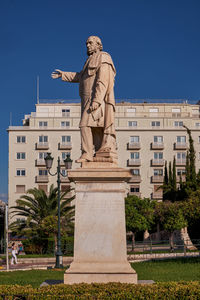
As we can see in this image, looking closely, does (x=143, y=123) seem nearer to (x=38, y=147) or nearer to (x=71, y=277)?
(x=38, y=147)

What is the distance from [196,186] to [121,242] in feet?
107

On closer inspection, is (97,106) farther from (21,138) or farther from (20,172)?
(21,138)

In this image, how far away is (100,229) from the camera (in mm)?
8391

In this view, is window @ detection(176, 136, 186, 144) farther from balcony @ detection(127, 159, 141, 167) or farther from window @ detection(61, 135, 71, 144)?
window @ detection(61, 135, 71, 144)

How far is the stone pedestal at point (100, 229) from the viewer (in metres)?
8.15

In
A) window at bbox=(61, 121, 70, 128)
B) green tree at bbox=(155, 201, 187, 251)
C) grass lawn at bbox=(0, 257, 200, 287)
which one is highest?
window at bbox=(61, 121, 70, 128)

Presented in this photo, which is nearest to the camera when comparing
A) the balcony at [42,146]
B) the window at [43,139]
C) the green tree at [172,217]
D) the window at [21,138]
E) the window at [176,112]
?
the green tree at [172,217]

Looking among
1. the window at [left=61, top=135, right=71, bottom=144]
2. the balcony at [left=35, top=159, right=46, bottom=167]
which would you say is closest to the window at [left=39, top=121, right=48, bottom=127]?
the window at [left=61, top=135, right=71, bottom=144]

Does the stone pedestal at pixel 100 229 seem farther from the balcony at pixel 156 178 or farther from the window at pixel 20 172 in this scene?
the window at pixel 20 172

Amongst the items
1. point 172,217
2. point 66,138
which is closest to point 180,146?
point 66,138

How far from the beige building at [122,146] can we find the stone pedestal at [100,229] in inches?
1980

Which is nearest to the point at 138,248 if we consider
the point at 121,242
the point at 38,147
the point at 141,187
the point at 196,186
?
the point at 196,186

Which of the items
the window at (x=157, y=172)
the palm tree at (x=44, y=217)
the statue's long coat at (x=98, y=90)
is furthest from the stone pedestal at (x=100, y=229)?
the window at (x=157, y=172)

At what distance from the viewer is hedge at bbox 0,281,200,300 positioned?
6848 millimetres
